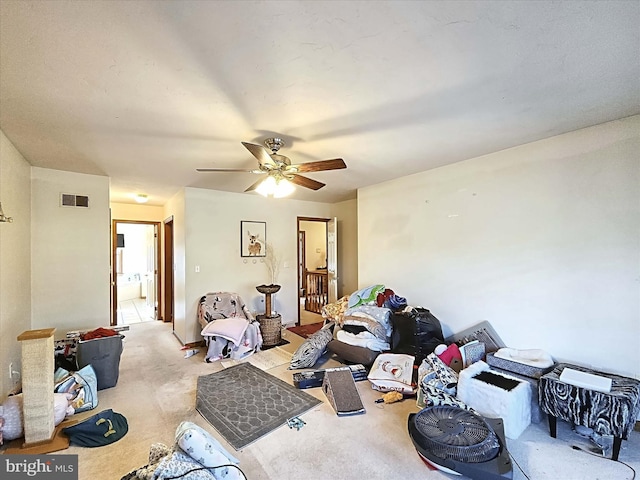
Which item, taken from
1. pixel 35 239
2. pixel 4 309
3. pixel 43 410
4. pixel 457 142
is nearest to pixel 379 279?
pixel 457 142

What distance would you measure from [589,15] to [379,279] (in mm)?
3744

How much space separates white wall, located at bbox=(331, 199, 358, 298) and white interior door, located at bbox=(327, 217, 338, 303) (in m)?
0.23

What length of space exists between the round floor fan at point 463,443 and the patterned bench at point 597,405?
562 millimetres

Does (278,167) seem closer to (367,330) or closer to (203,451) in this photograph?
(203,451)

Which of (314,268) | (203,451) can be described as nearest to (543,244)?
(203,451)

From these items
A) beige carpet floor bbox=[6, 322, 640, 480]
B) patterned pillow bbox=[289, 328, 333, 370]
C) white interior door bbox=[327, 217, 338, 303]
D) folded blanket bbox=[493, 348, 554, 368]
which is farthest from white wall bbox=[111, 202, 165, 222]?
folded blanket bbox=[493, 348, 554, 368]

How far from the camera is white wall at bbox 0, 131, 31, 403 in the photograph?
2.60m

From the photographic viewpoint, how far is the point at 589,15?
1.34 m

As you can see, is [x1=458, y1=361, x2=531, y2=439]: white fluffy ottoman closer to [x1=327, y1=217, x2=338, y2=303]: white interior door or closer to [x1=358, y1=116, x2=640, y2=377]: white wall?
[x1=358, y1=116, x2=640, y2=377]: white wall

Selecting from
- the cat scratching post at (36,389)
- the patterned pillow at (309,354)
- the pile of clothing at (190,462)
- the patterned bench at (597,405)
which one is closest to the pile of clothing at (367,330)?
the patterned pillow at (309,354)

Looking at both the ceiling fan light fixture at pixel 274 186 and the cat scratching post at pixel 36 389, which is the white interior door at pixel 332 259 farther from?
Result: the cat scratching post at pixel 36 389

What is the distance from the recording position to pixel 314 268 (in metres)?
8.94

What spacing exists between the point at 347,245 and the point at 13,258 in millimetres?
5105

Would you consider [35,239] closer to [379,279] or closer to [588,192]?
[379,279]
